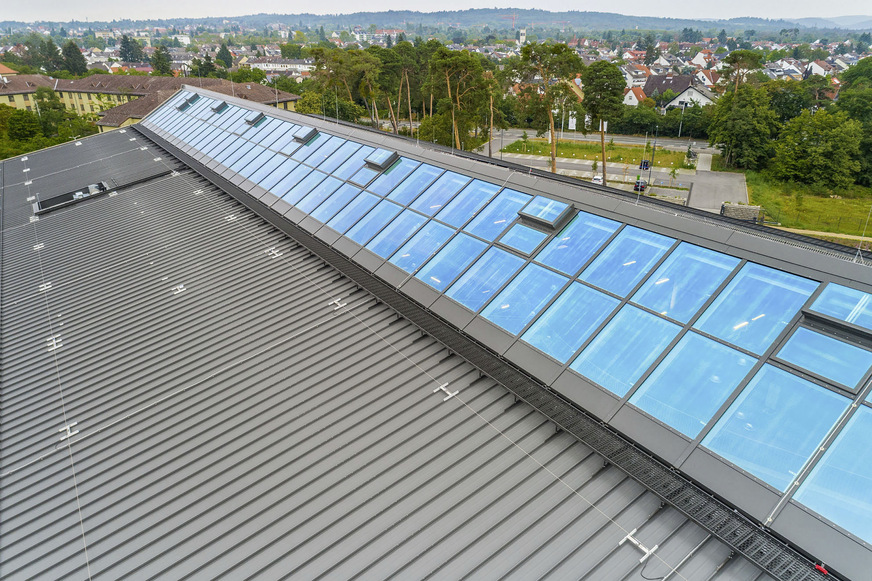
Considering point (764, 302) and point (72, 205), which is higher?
point (764, 302)

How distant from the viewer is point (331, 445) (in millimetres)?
7879

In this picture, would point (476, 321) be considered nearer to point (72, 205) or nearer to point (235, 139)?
point (235, 139)

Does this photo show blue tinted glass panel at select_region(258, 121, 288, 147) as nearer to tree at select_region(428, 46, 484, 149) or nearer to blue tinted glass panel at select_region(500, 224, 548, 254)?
blue tinted glass panel at select_region(500, 224, 548, 254)

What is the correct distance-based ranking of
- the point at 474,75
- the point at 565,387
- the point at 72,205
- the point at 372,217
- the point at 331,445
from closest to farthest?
the point at 565,387 < the point at 331,445 < the point at 372,217 < the point at 72,205 < the point at 474,75

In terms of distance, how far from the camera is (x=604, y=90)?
139 feet

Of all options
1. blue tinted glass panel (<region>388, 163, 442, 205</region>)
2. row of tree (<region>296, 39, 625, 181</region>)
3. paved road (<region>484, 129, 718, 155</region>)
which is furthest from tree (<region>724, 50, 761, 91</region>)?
blue tinted glass panel (<region>388, 163, 442, 205</region>)

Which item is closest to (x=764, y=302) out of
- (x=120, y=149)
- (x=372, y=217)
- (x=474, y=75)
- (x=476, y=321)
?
(x=476, y=321)

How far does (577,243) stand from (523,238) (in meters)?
1.10

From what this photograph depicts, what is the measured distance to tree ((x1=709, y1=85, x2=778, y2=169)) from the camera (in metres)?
59.2

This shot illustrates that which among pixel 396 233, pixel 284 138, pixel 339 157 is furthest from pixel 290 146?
pixel 396 233

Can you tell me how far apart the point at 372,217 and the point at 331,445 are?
654cm

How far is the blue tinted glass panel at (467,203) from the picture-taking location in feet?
36.3

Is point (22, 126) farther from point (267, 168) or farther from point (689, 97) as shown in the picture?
point (689, 97)

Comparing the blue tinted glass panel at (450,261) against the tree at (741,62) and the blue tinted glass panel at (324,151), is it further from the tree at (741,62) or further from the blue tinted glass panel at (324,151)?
the tree at (741,62)
